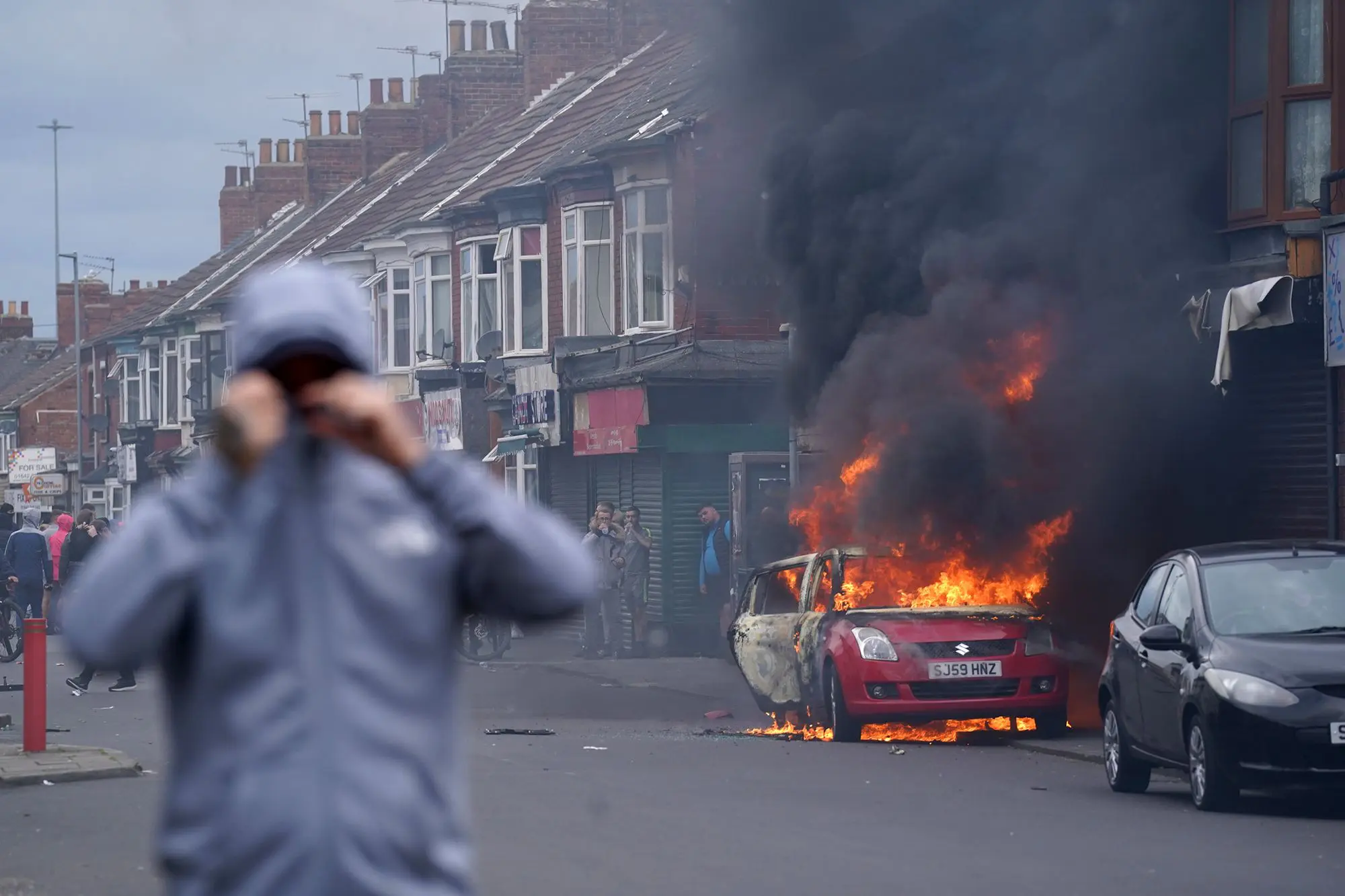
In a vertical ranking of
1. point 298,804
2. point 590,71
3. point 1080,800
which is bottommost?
point 1080,800

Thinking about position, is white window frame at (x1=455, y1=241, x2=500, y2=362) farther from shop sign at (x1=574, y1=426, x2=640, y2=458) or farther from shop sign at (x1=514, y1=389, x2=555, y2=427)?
shop sign at (x1=574, y1=426, x2=640, y2=458)

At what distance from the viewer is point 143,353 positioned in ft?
201

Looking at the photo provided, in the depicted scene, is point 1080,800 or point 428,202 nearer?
point 1080,800

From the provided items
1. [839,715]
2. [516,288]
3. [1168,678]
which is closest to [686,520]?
[516,288]

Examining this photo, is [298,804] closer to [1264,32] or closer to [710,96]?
[1264,32]

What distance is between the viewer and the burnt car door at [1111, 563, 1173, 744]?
11234 mm

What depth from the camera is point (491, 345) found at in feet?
113

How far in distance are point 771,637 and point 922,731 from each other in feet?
4.67

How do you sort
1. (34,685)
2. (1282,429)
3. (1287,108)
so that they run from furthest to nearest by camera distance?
(1282,429) → (1287,108) → (34,685)

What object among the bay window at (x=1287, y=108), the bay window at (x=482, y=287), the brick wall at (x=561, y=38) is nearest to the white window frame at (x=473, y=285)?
the bay window at (x=482, y=287)

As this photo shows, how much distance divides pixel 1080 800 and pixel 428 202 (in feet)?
103

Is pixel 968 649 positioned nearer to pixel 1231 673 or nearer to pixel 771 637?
pixel 771 637

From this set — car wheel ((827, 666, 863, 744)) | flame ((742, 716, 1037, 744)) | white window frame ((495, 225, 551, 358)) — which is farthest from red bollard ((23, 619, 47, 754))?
white window frame ((495, 225, 551, 358))

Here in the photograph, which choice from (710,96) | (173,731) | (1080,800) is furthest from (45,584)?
(173,731)
